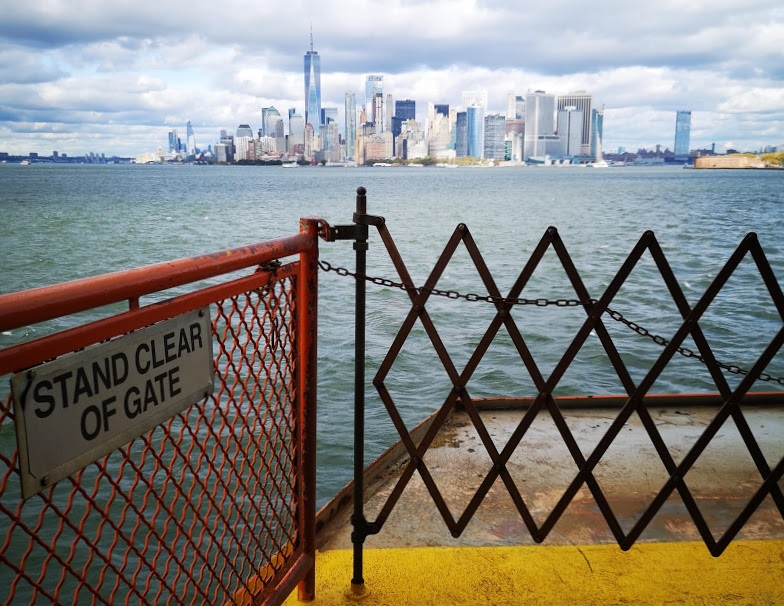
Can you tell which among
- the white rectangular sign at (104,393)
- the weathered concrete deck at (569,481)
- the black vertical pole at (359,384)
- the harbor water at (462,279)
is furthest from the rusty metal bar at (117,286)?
the harbor water at (462,279)

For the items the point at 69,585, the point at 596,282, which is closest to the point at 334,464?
the point at 69,585

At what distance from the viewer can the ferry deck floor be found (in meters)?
3.70

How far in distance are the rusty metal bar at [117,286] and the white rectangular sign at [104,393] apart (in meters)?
0.13

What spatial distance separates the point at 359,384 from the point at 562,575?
151 cm

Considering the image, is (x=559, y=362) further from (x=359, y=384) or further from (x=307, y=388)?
(x=307, y=388)

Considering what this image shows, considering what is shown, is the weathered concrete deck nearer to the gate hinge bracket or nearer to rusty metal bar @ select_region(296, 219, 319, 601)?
rusty metal bar @ select_region(296, 219, 319, 601)

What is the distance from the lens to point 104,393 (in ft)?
6.88

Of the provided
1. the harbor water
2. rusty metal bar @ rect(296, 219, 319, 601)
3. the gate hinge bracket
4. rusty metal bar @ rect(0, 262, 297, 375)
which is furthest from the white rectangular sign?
the harbor water

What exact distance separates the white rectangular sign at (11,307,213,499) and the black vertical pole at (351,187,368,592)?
98 centimetres

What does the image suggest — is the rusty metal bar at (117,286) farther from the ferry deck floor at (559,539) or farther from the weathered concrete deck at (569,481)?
the weathered concrete deck at (569,481)

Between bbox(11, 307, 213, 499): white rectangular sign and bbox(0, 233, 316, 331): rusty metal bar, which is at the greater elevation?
bbox(0, 233, 316, 331): rusty metal bar

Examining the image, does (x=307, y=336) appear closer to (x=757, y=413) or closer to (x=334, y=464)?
(x=757, y=413)

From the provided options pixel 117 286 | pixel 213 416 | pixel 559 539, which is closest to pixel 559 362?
pixel 559 539

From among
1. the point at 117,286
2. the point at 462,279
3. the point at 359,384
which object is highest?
→ the point at 117,286
